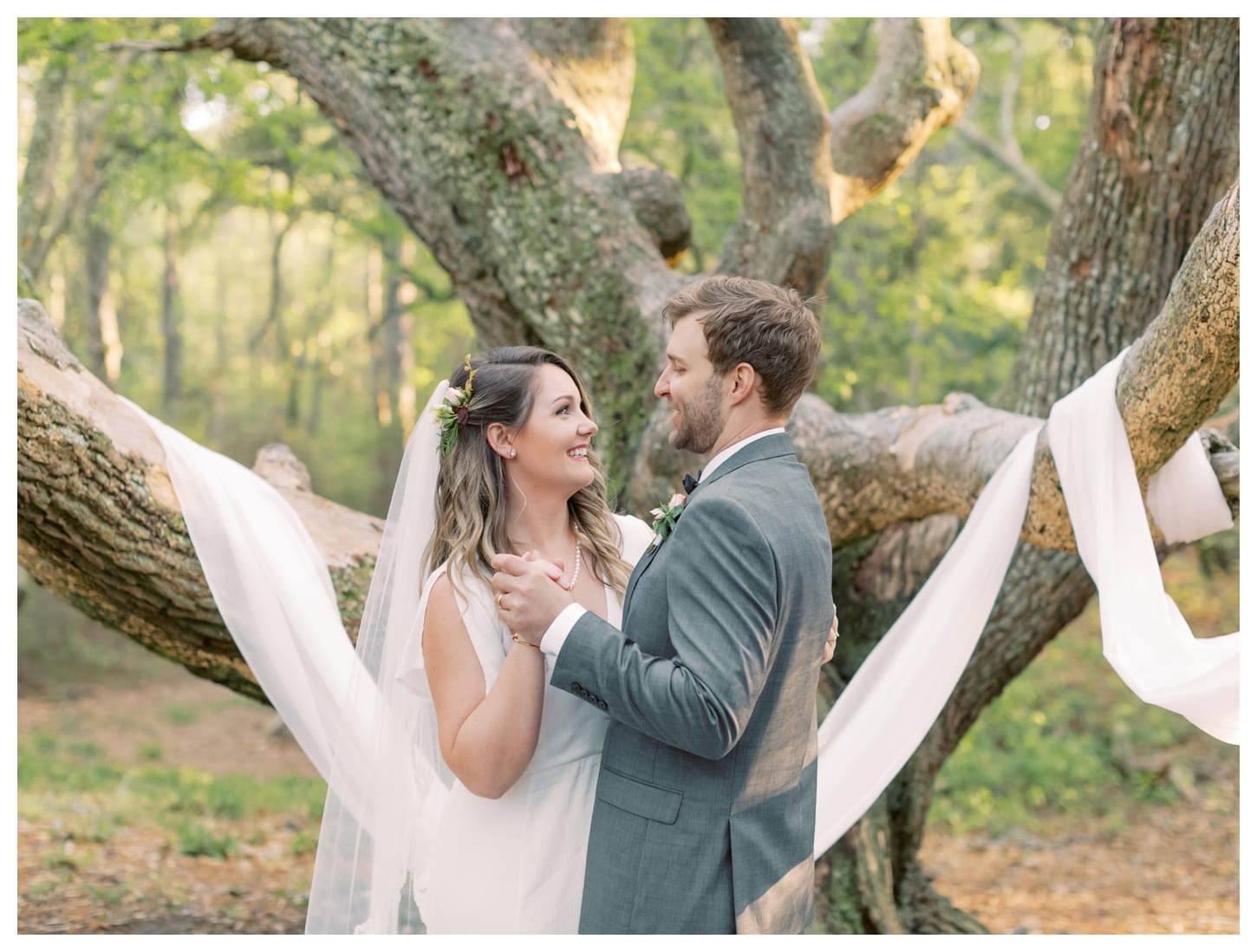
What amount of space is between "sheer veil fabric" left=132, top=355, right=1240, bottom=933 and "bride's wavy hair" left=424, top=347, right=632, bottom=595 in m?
0.11

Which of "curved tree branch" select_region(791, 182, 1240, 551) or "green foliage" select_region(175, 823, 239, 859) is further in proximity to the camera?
"green foliage" select_region(175, 823, 239, 859)

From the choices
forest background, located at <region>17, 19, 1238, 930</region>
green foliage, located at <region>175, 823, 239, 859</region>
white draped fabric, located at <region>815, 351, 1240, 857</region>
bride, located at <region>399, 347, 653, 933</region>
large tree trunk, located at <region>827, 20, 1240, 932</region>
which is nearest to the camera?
bride, located at <region>399, 347, 653, 933</region>

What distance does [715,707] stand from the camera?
1.86 m

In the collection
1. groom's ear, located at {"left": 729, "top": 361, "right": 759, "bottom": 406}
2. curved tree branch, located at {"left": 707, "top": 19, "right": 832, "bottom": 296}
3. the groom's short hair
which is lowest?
groom's ear, located at {"left": 729, "top": 361, "right": 759, "bottom": 406}

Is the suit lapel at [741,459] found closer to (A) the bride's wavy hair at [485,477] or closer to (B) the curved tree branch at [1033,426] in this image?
(A) the bride's wavy hair at [485,477]

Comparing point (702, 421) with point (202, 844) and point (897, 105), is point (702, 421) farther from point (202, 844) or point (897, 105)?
point (202, 844)

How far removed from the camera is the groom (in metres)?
1.92

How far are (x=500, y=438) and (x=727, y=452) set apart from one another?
0.66 m

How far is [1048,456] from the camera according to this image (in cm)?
339

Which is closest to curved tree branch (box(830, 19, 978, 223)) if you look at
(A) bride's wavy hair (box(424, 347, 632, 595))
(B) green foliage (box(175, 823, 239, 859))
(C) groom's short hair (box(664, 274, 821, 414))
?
(A) bride's wavy hair (box(424, 347, 632, 595))

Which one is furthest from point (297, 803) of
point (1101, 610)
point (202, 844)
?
point (1101, 610)

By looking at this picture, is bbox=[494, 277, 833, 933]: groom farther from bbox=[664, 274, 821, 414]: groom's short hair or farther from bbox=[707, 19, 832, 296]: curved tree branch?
bbox=[707, 19, 832, 296]: curved tree branch

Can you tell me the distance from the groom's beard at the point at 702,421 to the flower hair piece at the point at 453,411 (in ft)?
1.99

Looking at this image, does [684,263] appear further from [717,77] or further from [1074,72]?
[1074,72]
